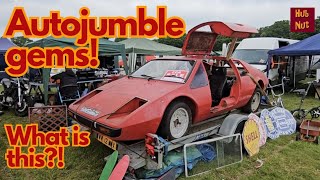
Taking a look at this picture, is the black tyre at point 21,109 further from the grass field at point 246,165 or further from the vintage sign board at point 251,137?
the vintage sign board at point 251,137

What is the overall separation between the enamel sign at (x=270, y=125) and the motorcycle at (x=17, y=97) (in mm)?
5743

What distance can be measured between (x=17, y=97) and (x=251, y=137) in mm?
6159

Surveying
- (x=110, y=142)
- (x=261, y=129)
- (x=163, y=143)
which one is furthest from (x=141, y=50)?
(x=163, y=143)

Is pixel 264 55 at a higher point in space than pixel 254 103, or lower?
higher

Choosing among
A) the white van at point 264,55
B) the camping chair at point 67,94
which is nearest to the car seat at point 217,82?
the camping chair at point 67,94

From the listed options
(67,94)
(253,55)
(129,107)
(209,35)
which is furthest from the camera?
(253,55)

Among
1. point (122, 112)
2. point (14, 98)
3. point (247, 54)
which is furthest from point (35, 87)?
point (247, 54)

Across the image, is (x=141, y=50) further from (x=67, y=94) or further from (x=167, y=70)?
(x=167, y=70)

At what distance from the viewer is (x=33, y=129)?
5145 mm

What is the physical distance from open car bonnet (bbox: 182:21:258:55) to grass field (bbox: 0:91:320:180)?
6.86 feet

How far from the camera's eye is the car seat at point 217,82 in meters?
5.09

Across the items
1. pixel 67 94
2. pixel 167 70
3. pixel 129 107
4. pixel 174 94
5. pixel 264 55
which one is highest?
pixel 264 55

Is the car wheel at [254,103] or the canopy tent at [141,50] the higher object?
the canopy tent at [141,50]

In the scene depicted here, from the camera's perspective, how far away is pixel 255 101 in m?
5.74
